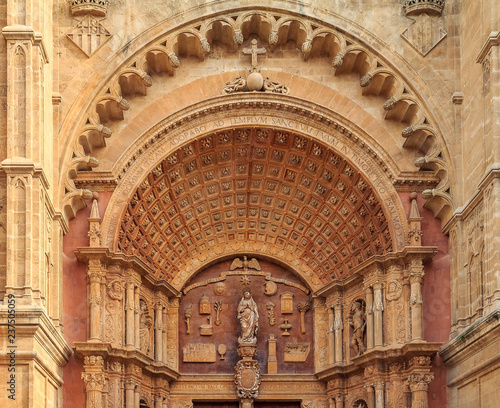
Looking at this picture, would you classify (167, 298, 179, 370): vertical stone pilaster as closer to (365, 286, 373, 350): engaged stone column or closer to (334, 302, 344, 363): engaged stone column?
(334, 302, 344, 363): engaged stone column

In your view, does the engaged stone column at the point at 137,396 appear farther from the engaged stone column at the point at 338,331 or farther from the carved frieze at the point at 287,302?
the engaged stone column at the point at 338,331

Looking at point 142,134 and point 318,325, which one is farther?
point 318,325

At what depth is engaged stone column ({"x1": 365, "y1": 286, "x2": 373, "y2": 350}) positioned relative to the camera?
25500 mm

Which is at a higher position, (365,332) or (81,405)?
(365,332)

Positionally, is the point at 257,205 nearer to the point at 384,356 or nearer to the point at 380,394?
the point at 384,356

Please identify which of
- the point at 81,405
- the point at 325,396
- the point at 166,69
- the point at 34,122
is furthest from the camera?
the point at 325,396

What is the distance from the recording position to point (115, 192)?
24969 millimetres

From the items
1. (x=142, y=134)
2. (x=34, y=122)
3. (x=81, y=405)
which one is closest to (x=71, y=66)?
(x=142, y=134)

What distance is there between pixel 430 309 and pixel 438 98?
4.47 m

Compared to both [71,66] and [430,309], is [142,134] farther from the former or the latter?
[430,309]

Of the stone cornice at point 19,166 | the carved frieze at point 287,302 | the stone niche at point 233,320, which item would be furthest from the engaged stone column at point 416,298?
the stone cornice at point 19,166

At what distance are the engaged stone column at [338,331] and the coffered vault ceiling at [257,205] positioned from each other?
0.76 m

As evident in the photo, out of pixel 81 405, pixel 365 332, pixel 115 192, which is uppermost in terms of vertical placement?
pixel 115 192

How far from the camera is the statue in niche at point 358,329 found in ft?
85.7
